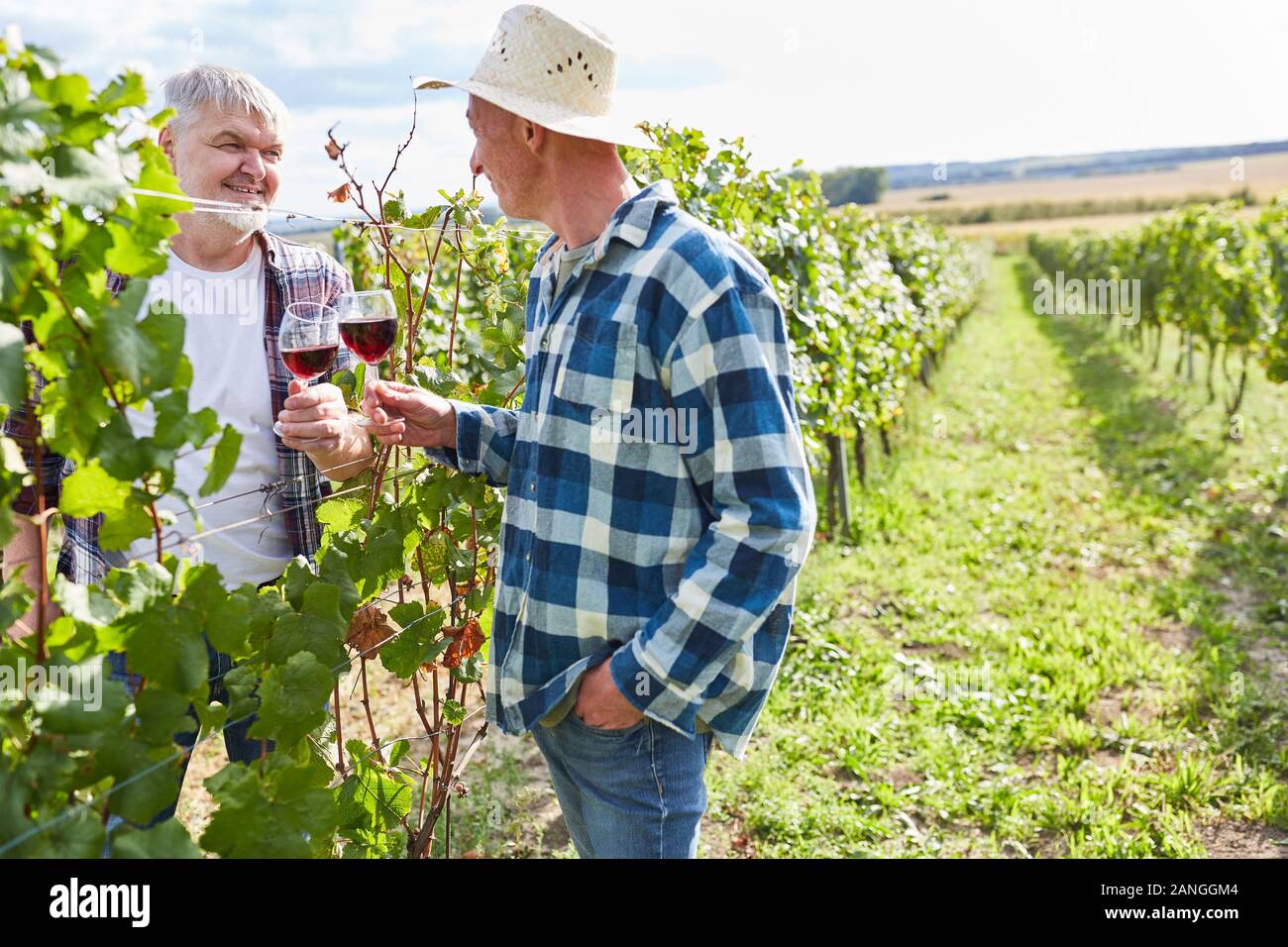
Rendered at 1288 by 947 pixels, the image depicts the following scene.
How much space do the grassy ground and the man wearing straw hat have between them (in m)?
1.92

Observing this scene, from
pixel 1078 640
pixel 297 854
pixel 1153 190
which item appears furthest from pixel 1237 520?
pixel 1153 190

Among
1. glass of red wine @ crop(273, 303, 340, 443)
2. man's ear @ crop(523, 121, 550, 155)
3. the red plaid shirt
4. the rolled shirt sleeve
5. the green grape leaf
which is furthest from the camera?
the red plaid shirt

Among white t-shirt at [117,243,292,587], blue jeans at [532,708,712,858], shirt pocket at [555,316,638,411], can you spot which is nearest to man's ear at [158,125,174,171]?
white t-shirt at [117,243,292,587]

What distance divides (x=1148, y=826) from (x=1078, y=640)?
1.69m

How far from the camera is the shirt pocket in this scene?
5.63ft

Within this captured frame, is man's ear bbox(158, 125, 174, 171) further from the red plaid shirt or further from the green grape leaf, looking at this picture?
the green grape leaf

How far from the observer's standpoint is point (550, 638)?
1.82 m

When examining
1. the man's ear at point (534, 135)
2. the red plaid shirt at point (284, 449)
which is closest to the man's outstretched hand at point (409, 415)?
the red plaid shirt at point (284, 449)

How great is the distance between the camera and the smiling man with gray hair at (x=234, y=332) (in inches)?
88.4

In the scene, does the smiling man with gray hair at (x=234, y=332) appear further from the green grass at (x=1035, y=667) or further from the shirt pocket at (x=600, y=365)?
the green grass at (x=1035, y=667)

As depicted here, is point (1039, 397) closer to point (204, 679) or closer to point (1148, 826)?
point (1148, 826)

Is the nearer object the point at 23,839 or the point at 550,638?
the point at 23,839

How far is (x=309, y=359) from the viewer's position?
6.39 ft

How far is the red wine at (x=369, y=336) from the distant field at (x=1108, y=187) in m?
73.9
